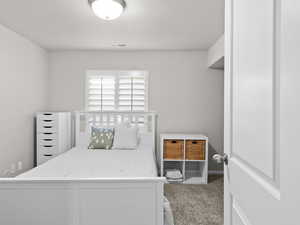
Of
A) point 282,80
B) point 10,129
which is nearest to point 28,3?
point 10,129

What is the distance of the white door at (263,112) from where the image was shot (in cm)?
61

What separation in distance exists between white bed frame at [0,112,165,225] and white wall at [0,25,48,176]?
1854 millimetres

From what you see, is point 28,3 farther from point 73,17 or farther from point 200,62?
point 200,62

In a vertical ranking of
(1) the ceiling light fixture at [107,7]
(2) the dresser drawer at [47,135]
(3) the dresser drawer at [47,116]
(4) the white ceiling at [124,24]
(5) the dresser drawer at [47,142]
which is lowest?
(5) the dresser drawer at [47,142]

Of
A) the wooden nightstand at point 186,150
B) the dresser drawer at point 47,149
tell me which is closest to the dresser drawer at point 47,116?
the dresser drawer at point 47,149

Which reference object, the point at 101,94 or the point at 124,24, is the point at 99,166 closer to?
the point at 124,24

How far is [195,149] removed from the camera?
402 cm

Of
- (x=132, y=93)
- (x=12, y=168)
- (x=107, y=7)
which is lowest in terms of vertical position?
(x=12, y=168)

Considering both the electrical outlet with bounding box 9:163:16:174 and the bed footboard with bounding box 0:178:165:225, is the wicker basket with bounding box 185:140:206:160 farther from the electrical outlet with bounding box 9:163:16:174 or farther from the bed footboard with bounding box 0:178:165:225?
the electrical outlet with bounding box 9:163:16:174

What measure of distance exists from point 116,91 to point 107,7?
2.35 metres

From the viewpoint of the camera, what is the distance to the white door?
608 mm

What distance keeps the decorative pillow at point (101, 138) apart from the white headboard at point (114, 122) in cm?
38

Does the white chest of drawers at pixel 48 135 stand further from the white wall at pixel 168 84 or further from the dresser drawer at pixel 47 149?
the white wall at pixel 168 84

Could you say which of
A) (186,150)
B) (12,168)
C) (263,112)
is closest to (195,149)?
(186,150)
